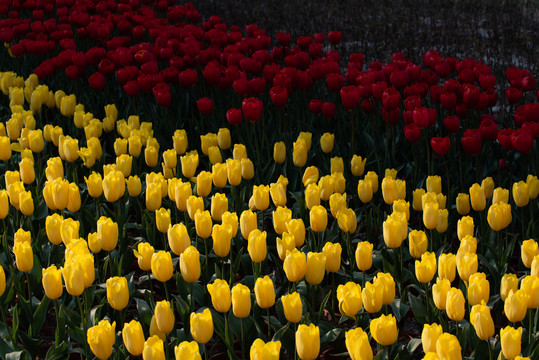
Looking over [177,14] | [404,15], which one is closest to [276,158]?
[177,14]

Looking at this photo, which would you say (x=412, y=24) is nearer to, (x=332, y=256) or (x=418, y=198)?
(x=418, y=198)

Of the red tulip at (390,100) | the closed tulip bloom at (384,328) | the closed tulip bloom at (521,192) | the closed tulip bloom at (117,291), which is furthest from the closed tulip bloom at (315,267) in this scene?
the red tulip at (390,100)

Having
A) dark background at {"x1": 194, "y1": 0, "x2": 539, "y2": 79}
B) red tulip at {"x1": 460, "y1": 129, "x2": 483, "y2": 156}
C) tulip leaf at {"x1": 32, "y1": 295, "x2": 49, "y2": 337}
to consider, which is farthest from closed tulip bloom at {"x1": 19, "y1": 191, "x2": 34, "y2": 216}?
dark background at {"x1": 194, "y1": 0, "x2": 539, "y2": 79}

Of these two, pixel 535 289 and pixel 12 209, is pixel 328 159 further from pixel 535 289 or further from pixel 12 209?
pixel 535 289

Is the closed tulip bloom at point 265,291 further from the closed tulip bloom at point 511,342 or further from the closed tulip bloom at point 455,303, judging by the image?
the closed tulip bloom at point 511,342

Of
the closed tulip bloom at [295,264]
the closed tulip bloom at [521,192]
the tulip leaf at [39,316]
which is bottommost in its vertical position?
the tulip leaf at [39,316]

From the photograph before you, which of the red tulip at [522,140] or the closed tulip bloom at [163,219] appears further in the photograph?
the red tulip at [522,140]

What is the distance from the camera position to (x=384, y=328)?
6.81 ft

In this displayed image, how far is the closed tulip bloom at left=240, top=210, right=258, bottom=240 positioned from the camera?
2732mm

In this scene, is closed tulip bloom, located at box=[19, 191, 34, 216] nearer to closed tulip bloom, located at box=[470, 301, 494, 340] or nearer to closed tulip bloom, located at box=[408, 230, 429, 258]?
closed tulip bloom, located at box=[408, 230, 429, 258]

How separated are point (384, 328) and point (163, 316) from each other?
672 millimetres

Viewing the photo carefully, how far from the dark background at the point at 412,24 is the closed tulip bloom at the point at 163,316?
5118mm

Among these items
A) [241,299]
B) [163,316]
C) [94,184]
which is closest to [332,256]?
[241,299]

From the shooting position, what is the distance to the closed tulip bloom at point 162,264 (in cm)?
244
